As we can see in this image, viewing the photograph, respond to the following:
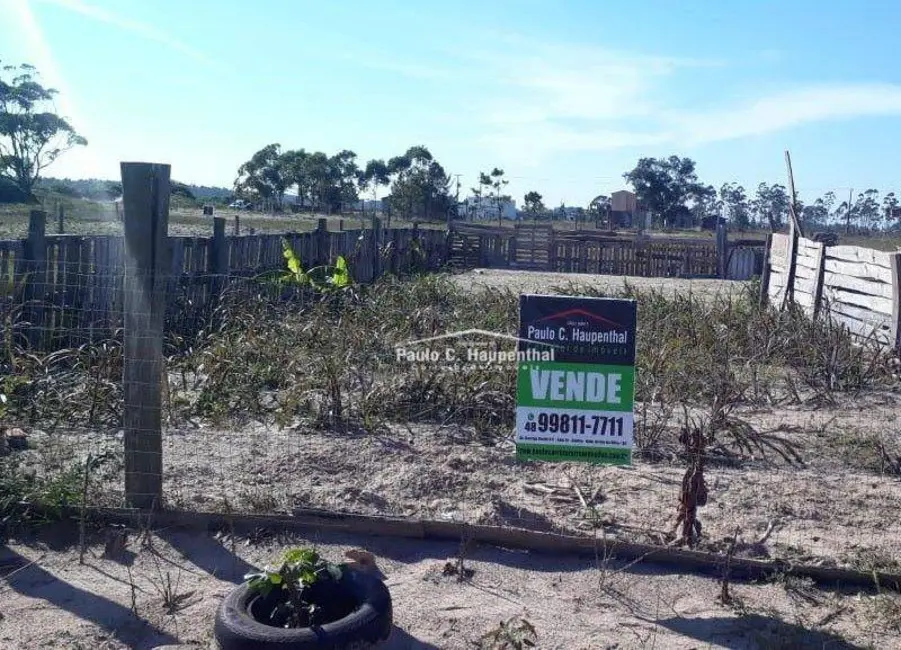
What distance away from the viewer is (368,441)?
6.16 meters

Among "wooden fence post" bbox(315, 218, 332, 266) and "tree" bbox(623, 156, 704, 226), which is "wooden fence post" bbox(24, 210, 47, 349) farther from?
"tree" bbox(623, 156, 704, 226)

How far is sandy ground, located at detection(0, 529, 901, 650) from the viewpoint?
3.81 metres

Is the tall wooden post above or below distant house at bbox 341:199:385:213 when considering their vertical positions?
below

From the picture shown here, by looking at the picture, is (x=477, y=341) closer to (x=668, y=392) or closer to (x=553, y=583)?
(x=668, y=392)

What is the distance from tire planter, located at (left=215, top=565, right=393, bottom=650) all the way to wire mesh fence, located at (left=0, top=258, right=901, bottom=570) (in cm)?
105

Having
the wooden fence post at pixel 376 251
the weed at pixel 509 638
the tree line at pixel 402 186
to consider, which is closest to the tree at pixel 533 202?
the tree line at pixel 402 186

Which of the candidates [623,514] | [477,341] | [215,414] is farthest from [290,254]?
[623,514]

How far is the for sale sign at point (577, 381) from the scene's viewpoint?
14.9ft

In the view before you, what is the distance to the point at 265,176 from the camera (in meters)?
50.7

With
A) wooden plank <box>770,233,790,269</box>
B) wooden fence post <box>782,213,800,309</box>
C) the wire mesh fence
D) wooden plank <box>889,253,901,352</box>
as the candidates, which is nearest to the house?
wooden plank <box>770,233,790,269</box>

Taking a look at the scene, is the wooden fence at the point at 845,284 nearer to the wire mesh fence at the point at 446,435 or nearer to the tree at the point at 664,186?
the wire mesh fence at the point at 446,435

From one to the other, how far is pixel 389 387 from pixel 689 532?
2805 millimetres

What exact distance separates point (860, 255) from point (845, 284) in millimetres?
506

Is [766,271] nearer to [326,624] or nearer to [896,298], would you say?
[896,298]
